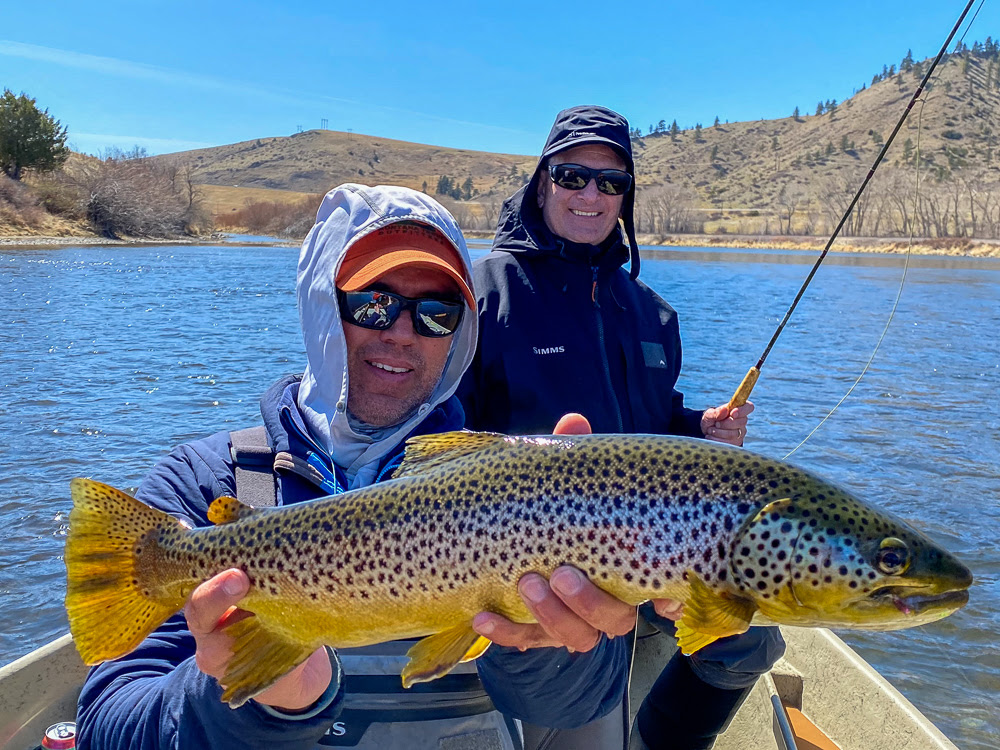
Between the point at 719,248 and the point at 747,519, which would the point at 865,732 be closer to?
the point at 747,519

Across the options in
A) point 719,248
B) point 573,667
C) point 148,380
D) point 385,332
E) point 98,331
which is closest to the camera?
point 573,667

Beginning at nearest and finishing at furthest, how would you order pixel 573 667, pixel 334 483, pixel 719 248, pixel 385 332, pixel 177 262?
pixel 573 667
pixel 334 483
pixel 385 332
pixel 177 262
pixel 719 248

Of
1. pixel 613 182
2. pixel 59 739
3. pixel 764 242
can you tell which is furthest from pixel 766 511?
pixel 764 242

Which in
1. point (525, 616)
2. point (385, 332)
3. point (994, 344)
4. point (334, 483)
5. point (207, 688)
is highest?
point (385, 332)

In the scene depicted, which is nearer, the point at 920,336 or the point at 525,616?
the point at 525,616

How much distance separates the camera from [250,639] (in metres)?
2.27

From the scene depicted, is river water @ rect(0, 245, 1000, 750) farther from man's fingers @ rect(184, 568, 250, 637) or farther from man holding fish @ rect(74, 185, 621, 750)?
man's fingers @ rect(184, 568, 250, 637)

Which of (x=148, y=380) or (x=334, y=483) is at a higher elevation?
(x=334, y=483)

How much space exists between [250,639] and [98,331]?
2218cm

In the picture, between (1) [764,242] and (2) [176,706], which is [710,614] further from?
(1) [764,242]

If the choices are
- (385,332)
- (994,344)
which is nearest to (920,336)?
(994,344)

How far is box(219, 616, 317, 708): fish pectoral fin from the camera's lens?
215cm

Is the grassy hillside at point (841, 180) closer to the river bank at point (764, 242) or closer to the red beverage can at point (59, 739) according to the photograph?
the river bank at point (764, 242)

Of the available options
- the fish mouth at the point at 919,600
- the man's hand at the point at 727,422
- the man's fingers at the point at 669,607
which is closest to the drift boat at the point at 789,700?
the man's hand at the point at 727,422
